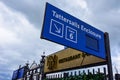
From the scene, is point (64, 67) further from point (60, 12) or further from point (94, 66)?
point (60, 12)

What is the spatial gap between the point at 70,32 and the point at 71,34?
0.08 m

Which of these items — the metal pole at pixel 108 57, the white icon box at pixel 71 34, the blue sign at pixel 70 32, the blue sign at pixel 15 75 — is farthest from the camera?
the blue sign at pixel 15 75

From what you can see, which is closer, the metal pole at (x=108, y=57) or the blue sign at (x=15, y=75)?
the metal pole at (x=108, y=57)

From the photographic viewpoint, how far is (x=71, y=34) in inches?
245

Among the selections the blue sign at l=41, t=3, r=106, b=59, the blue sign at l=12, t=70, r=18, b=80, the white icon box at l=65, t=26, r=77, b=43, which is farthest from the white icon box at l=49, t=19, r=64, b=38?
the blue sign at l=12, t=70, r=18, b=80

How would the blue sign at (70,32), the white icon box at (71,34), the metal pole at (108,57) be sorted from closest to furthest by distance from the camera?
the blue sign at (70,32) < the white icon box at (71,34) < the metal pole at (108,57)

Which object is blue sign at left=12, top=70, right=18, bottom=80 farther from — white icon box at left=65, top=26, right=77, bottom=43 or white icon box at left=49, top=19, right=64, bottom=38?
white icon box at left=49, top=19, right=64, bottom=38

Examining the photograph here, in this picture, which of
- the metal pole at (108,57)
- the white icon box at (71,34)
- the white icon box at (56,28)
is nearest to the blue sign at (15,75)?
the metal pole at (108,57)

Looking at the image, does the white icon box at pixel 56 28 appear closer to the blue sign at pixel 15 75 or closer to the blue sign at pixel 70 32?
the blue sign at pixel 70 32

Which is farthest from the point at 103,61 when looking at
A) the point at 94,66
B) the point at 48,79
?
the point at 48,79

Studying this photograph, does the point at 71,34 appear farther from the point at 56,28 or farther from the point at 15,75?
the point at 15,75

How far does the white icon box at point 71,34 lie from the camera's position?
6.06 meters

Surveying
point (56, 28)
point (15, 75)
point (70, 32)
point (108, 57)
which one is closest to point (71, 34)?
point (70, 32)

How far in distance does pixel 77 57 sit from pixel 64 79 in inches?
48.3
